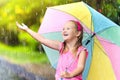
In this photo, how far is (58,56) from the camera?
187 inches

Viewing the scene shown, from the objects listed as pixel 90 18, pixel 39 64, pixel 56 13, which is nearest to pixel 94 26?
pixel 90 18

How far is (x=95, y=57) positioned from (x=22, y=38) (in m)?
1.39

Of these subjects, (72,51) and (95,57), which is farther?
(95,57)

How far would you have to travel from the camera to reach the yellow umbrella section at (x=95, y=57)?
14.9ft

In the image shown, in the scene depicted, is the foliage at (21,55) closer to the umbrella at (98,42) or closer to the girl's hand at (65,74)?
the umbrella at (98,42)

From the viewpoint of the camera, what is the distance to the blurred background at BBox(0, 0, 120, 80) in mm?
5656

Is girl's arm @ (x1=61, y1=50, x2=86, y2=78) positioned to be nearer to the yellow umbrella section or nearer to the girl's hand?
the girl's hand

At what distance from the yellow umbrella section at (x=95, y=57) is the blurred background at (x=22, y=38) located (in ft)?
3.62

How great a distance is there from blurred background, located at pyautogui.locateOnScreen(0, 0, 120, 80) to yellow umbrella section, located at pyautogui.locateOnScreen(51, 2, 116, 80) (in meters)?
1.10

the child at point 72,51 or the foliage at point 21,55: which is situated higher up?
the child at point 72,51

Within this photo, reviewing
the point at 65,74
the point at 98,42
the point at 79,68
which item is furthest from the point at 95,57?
the point at 65,74

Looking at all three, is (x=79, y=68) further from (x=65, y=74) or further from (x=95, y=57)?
(x=95, y=57)

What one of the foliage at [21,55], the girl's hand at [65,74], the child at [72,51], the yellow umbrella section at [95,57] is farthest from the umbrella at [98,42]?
the foliage at [21,55]

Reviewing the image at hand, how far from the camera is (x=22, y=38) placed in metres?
5.70
